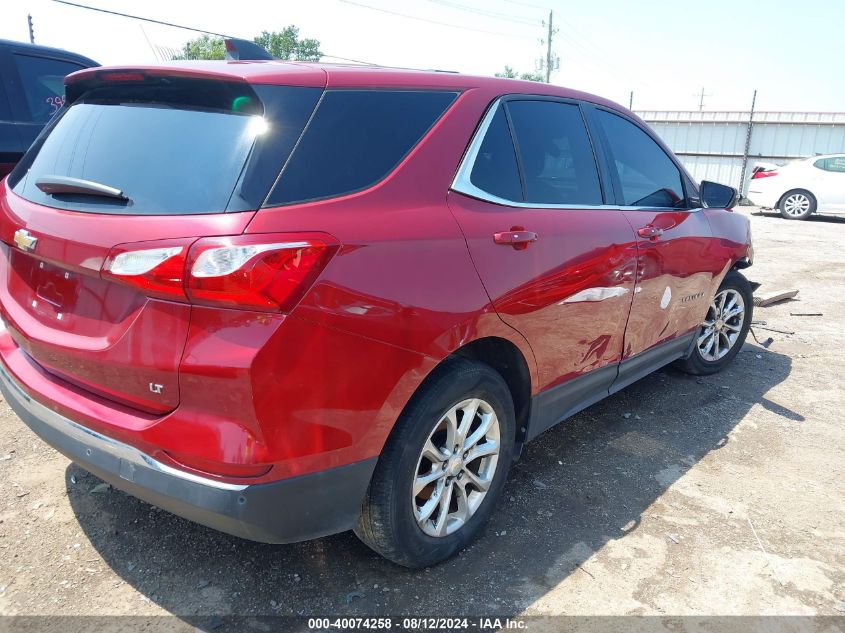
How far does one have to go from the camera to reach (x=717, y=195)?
4.01 metres

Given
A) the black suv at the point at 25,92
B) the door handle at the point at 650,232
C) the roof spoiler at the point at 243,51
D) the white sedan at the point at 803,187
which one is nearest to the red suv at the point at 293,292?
the roof spoiler at the point at 243,51

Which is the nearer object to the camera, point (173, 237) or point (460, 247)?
point (173, 237)

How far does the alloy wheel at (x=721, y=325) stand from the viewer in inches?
179

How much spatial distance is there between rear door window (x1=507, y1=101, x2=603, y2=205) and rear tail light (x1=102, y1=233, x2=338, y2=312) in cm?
123

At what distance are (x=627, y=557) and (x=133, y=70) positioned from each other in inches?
103

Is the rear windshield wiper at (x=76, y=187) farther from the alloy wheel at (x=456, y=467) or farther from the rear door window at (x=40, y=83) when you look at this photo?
the rear door window at (x=40, y=83)

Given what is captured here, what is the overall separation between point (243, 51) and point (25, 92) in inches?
156

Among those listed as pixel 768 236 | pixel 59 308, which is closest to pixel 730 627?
pixel 59 308

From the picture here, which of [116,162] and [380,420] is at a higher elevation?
[116,162]

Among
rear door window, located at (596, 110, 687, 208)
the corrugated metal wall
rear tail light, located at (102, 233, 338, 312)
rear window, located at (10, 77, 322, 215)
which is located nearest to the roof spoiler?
rear window, located at (10, 77, 322, 215)

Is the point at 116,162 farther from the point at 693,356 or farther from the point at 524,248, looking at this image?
the point at 693,356

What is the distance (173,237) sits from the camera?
68.9 inches

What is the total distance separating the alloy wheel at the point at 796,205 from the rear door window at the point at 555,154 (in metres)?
15.3

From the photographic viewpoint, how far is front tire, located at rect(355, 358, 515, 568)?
2143 millimetres
